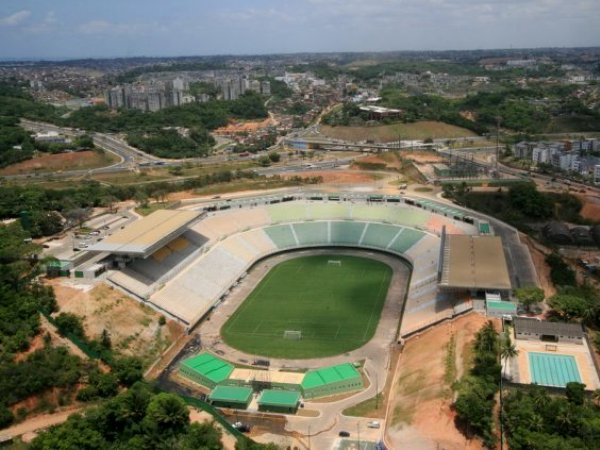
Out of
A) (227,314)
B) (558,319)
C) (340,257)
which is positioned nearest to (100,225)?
(227,314)

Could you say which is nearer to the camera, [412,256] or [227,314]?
[227,314]

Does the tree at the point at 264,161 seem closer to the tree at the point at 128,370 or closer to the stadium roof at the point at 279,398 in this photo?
the tree at the point at 128,370

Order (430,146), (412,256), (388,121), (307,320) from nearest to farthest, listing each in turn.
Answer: (307,320), (412,256), (430,146), (388,121)

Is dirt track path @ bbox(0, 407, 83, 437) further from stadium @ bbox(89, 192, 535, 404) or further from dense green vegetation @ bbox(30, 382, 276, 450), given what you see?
stadium @ bbox(89, 192, 535, 404)

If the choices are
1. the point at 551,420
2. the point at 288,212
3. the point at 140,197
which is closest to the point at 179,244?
the point at 288,212

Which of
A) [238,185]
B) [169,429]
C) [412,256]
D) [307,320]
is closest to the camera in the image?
[169,429]

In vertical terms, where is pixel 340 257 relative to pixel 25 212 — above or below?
below

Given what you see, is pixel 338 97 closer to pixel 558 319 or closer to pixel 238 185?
pixel 238 185

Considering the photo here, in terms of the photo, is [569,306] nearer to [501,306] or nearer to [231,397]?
[501,306]
